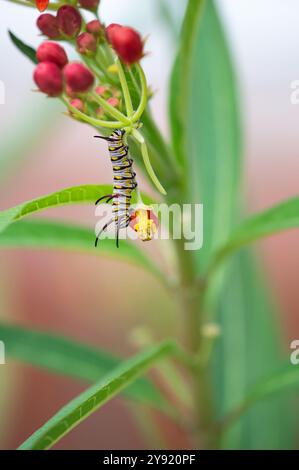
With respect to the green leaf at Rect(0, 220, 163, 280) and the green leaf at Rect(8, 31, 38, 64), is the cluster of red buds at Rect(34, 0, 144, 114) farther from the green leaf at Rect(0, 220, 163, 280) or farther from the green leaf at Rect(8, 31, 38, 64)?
the green leaf at Rect(0, 220, 163, 280)

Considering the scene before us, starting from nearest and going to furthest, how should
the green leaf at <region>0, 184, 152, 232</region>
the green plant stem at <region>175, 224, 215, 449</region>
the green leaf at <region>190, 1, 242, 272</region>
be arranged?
1. the green leaf at <region>0, 184, 152, 232</region>
2. the green plant stem at <region>175, 224, 215, 449</region>
3. the green leaf at <region>190, 1, 242, 272</region>

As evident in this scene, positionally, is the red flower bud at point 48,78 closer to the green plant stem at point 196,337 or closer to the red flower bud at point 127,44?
the red flower bud at point 127,44

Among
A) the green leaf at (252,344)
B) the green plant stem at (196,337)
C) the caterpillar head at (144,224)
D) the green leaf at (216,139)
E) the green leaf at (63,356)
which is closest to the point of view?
the caterpillar head at (144,224)

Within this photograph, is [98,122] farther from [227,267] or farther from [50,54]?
[227,267]

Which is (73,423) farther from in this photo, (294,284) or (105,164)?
(105,164)

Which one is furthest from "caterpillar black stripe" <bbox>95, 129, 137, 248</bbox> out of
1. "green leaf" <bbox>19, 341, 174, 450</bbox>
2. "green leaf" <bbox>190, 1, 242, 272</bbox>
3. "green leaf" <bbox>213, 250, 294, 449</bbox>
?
"green leaf" <bbox>213, 250, 294, 449</bbox>

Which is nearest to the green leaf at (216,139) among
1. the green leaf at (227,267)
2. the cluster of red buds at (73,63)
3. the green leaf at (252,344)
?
the green leaf at (227,267)
